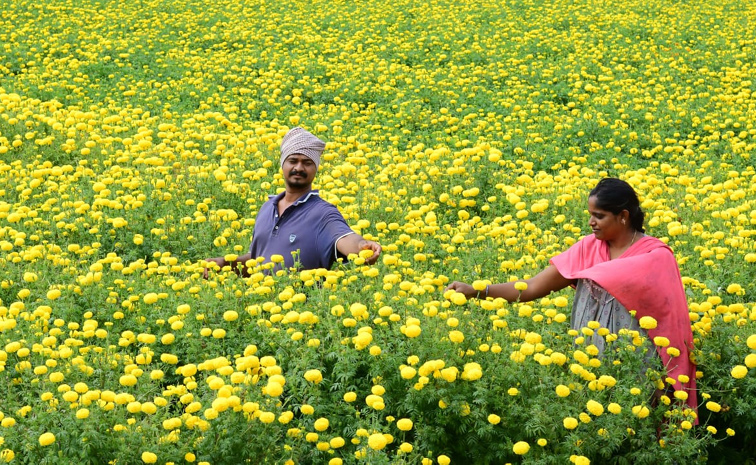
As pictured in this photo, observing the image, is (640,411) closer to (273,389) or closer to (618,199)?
(618,199)

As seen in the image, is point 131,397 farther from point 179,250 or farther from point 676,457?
point 179,250

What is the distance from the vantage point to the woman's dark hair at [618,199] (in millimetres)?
4227

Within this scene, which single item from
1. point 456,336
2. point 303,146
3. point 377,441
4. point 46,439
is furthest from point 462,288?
point 46,439

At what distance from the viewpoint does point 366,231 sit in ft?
22.8

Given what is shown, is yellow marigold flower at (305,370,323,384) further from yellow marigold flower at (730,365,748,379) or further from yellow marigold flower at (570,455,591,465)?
yellow marigold flower at (730,365,748,379)

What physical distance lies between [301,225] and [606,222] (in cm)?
197

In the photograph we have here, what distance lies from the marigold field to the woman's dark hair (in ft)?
2.20

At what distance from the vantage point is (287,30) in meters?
16.5

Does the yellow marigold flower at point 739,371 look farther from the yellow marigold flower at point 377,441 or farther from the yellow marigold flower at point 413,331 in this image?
the yellow marigold flower at point 377,441

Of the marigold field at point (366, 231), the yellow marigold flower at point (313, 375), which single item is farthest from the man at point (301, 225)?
the yellow marigold flower at point (313, 375)

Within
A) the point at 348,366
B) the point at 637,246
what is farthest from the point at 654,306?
the point at 348,366

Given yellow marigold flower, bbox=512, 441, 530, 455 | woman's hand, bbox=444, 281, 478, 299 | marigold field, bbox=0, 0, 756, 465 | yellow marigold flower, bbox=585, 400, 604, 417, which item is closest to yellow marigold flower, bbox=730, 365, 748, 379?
marigold field, bbox=0, 0, 756, 465

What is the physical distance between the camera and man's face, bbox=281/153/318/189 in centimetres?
547

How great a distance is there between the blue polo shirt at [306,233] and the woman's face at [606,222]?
155 cm
